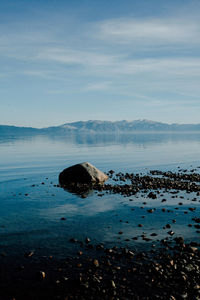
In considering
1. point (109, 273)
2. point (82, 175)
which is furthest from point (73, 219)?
point (82, 175)

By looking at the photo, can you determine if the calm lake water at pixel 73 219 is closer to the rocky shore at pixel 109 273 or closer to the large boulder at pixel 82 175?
the rocky shore at pixel 109 273

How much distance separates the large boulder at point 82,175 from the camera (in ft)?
106

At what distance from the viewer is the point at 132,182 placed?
32.2m

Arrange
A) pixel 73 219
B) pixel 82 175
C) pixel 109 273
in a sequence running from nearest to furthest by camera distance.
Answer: pixel 109 273 → pixel 73 219 → pixel 82 175

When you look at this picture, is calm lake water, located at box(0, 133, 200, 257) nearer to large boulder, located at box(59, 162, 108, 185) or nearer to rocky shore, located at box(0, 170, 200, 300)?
rocky shore, located at box(0, 170, 200, 300)

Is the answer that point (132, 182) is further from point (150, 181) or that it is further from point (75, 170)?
point (75, 170)

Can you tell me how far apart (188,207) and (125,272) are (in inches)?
448

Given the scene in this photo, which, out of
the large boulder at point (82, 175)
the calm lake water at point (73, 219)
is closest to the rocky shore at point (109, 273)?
the calm lake water at point (73, 219)

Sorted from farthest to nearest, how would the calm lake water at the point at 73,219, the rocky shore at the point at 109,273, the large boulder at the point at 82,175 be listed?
the large boulder at the point at 82,175, the calm lake water at the point at 73,219, the rocky shore at the point at 109,273

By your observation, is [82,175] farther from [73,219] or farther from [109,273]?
[109,273]

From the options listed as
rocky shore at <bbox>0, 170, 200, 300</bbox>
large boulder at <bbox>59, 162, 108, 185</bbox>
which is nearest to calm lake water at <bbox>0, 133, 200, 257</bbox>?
rocky shore at <bbox>0, 170, 200, 300</bbox>

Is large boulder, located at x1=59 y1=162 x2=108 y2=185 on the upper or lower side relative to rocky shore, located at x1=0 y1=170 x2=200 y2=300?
upper

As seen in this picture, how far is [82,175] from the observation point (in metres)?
32.7

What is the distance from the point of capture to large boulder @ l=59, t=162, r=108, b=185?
106ft
